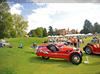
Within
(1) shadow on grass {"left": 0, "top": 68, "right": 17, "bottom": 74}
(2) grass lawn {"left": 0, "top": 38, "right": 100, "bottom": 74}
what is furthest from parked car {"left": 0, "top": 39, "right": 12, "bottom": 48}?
(1) shadow on grass {"left": 0, "top": 68, "right": 17, "bottom": 74}

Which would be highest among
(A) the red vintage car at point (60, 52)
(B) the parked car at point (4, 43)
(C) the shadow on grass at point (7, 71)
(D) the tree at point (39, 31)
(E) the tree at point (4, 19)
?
(E) the tree at point (4, 19)

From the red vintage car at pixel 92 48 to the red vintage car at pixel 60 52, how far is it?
0.67m

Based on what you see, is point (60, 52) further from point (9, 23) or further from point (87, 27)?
point (9, 23)

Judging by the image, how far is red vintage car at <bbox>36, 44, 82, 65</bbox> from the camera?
7648 millimetres

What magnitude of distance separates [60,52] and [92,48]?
1.15 meters

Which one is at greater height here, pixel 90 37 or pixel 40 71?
pixel 90 37

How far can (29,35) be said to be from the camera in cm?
747

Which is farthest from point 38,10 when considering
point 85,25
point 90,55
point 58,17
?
point 90,55

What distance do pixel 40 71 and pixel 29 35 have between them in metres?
0.77

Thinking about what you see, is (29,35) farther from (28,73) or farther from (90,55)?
(90,55)

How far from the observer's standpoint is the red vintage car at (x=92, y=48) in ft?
27.5

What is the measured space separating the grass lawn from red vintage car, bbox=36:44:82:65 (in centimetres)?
9

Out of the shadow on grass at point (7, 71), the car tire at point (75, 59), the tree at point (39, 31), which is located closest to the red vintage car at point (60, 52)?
the car tire at point (75, 59)

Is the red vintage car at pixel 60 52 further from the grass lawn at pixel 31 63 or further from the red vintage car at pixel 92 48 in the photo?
the red vintage car at pixel 92 48
